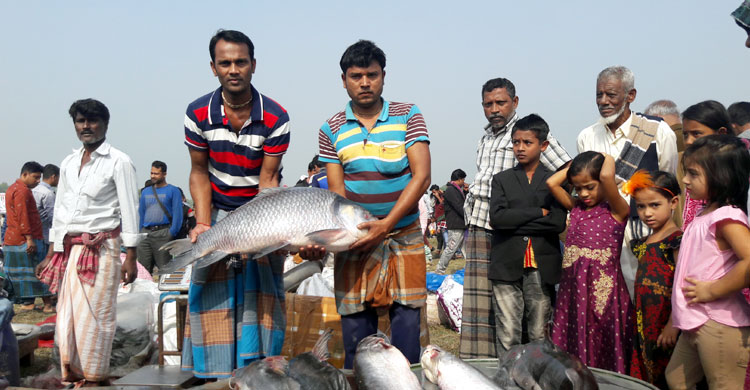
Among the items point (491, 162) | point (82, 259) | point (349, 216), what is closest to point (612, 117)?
point (491, 162)

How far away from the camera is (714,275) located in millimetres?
2781

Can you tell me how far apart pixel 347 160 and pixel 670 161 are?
8.37ft

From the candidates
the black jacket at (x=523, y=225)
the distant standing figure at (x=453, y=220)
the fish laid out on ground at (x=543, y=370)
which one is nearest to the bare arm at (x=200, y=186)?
the fish laid out on ground at (x=543, y=370)

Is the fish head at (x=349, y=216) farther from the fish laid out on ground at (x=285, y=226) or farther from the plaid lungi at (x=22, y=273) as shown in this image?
the plaid lungi at (x=22, y=273)

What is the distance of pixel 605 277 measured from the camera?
12.3 ft

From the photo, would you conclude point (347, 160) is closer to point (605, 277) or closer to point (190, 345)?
point (190, 345)

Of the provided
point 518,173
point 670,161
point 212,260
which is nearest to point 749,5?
point 670,161

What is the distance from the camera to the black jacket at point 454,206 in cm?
A: 1132

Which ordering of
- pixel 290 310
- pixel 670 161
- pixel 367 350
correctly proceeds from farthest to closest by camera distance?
pixel 290 310
pixel 670 161
pixel 367 350

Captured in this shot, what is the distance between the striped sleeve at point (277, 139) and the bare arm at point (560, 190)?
1.96 metres

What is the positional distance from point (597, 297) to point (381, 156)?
1.81 meters

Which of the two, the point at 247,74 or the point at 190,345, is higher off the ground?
the point at 247,74

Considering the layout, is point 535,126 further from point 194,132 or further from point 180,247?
point 180,247

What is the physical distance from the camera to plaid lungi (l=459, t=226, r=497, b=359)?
4469 millimetres
